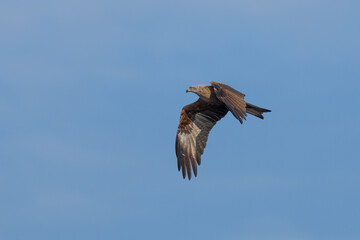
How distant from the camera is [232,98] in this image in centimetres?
1783

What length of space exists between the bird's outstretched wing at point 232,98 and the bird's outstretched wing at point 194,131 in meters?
1.75

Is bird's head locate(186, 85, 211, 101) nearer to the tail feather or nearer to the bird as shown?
the bird

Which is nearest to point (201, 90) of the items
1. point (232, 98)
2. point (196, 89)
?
point (196, 89)

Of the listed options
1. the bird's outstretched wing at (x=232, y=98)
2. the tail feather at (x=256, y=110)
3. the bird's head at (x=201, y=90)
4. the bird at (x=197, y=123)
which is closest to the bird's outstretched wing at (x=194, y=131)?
the bird at (x=197, y=123)

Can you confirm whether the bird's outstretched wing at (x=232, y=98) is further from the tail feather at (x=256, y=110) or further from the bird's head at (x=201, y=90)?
the tail feather at (x=256, y=110)

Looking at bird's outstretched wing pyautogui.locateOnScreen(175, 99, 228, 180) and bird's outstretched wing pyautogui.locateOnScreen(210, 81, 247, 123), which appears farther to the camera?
bird's outstretched wing pyautogui.locateOnScreen(175, 99, 228, 180)

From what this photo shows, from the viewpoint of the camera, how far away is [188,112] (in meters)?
20.6

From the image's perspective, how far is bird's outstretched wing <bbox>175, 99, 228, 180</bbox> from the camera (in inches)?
800

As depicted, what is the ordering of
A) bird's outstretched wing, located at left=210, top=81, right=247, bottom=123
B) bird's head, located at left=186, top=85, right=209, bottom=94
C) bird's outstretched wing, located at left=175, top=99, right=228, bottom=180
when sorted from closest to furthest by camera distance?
bird's outstretched wing, located at left=210, top=81, right=247, bottom=123 < bird's head, located at left=186, top=85, right=209, bottom=94 < bird's outstretched wing, located at left=175, top=99, right=228, bottom=180

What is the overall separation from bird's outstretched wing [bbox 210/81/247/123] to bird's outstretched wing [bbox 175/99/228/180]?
1755 millimetres

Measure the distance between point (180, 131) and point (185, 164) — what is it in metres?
1.22

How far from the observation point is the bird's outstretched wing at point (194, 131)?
66.7ft

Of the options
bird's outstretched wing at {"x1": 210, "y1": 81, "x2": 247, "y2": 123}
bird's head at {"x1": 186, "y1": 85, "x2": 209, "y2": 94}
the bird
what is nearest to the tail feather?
the bird

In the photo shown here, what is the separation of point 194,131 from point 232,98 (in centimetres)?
328
